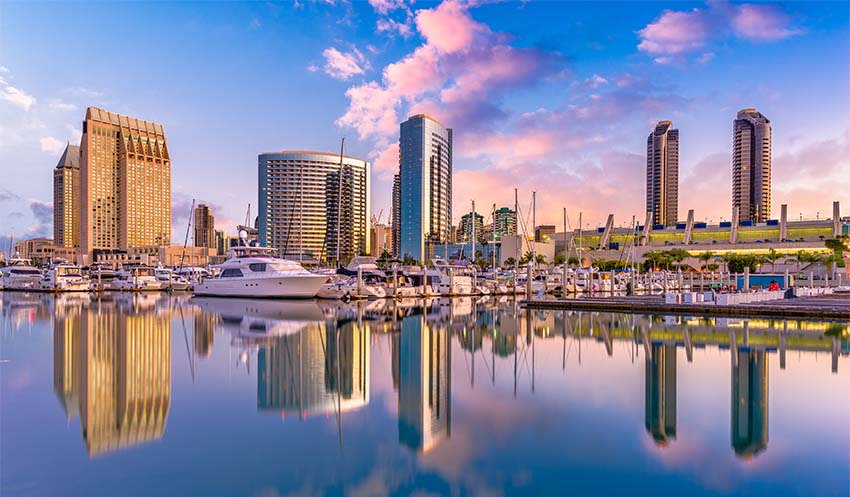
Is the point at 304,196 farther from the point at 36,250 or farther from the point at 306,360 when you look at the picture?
the point at 306,360

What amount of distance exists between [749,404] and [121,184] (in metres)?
183

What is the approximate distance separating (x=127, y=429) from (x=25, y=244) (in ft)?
703

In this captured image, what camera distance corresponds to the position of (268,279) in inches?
2317

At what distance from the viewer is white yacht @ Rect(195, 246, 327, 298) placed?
58.4 metres

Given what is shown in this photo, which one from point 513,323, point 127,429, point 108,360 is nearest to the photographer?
point 127,429

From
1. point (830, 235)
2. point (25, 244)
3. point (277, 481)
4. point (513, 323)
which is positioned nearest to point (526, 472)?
point (277, 481)

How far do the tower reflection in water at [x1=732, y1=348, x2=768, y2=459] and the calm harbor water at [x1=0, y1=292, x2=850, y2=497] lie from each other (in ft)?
0.23

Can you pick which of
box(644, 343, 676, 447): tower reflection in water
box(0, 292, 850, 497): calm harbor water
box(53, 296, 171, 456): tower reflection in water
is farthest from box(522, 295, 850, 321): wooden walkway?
box(53, 296, 171, 456): tower reflection in water

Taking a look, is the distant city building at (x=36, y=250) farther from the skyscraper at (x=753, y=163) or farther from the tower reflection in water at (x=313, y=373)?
the skyscraper at (x=753, y=163)

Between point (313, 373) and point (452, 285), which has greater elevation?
point (313, 373)

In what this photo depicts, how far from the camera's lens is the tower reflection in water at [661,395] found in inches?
514

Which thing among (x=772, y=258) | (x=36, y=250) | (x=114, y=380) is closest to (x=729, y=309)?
(x=114, y=380)

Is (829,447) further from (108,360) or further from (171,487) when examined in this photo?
(108,360)

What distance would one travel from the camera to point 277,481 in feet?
32.7
